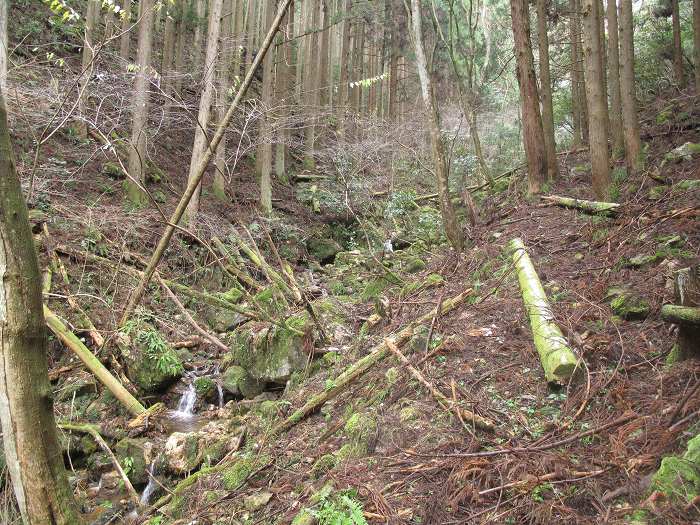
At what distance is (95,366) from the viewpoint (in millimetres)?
7156

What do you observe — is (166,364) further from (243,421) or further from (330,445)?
(330,445)

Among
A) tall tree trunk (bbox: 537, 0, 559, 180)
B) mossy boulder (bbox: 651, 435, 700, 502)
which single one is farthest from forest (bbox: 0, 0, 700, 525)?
tall tree trunk (bbox: 537, 0, 559, 180)

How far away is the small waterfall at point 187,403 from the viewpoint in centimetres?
753

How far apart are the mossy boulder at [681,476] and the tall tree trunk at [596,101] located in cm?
654

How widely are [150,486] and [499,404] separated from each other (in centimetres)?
455

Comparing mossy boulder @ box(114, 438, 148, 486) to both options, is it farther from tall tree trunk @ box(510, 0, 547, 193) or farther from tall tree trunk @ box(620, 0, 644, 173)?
tall tree trunk @ box(620, 0, 644, 173)

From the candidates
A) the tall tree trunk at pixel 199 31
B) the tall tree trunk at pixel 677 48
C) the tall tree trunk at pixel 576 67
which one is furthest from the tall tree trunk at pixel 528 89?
the tall tree trunk at pixel 199 31

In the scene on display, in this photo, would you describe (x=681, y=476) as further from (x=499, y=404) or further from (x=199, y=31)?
(x=199, y=31)

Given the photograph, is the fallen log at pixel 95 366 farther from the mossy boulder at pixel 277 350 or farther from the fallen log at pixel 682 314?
the fallen log at pixel 682 314

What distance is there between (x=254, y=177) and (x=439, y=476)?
55.7 feet

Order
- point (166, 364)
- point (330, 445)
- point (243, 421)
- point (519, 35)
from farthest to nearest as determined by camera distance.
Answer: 1. point (519, 35)
2. point (166, 364)
3. point (243, 421)
4. point (330, 445)

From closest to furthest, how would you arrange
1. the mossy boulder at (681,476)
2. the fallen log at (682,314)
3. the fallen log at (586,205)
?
the mossy boulder at (681,476), the fallen log at (682,314), the fallen log at (586,205)

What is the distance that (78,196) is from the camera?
12.0 m

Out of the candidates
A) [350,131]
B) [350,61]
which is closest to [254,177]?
[350,131]
